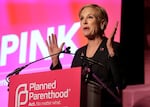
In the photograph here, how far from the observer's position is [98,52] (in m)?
1.42

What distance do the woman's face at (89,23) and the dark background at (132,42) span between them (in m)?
0.09

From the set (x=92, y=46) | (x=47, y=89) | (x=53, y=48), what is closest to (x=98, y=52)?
(x=92, y=46)

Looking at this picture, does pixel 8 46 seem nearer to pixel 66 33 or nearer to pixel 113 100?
pixel 66 33

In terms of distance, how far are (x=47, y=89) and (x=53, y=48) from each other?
0.37 meters

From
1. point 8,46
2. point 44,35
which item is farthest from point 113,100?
point 8,46

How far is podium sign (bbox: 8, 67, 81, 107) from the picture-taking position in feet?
3.71

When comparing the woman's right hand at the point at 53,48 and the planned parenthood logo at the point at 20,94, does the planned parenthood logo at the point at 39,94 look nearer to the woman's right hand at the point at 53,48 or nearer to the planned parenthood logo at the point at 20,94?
the planned parenthood logo at the point at 20,94

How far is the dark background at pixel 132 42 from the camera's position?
55.9 inches

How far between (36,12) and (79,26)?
21 centimetres

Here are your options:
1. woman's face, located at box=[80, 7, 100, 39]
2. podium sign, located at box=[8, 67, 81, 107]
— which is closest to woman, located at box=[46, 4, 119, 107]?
woman's face, located at box=[80, 7, 100, 39]

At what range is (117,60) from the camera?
4.54 ft

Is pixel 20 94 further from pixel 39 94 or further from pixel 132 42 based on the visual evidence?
pixel 132 42

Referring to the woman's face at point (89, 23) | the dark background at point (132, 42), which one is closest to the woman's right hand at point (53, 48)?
the woman's face at point (89, 23)

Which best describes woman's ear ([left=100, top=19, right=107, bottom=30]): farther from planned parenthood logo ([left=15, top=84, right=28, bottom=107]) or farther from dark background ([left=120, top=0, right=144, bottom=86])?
planned parenthood logo ([left=15, top=84, right=28, bottom=107])
